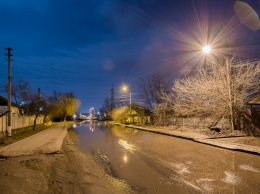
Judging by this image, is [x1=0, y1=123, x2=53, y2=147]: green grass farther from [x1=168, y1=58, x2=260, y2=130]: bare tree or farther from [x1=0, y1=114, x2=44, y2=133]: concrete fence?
[x1=168, y1=58, x2=260, y2=130]: bare tree

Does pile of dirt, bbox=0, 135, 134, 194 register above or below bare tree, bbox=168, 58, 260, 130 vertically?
below

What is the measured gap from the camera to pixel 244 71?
68.7 ft

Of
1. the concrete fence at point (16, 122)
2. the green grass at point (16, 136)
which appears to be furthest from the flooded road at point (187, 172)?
the concrete fence at point (16, 122)

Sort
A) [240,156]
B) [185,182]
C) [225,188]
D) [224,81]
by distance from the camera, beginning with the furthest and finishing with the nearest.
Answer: [224,81], [240,156], [185,182], [225,188]

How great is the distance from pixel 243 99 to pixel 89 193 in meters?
19.1

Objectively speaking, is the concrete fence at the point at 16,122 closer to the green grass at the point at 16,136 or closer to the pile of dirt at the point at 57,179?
the green grass at the point at 16,136

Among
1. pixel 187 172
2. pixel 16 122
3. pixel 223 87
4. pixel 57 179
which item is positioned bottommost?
pixel 187 172

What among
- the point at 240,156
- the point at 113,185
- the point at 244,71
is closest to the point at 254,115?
the point at 244,71

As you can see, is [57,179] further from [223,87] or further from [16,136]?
[223,87]

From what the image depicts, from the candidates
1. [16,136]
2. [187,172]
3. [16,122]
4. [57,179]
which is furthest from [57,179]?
[16,122]

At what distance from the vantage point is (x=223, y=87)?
20453mm

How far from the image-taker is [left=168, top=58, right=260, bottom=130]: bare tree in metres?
19.6

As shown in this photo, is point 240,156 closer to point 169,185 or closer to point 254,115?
point 169,185

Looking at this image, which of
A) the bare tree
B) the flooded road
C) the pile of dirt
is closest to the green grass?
the pile of dirt
